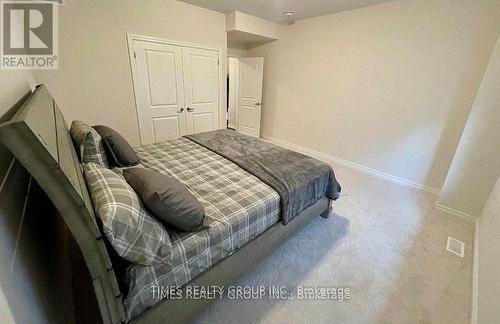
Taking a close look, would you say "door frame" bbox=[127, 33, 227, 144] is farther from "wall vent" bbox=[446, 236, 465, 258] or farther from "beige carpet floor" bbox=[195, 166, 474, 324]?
"wall vent" bbox=[446, 236, 465, 258]

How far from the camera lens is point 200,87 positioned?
3.81 meters

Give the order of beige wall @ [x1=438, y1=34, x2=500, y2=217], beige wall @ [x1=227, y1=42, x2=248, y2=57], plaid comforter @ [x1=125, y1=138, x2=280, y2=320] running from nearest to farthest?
plaid comforter @ [x1=125, y1=138, x2=280, y2=320]
beige wall @ [x1=438, y1=34, x2=500, y2=217]
beige wall @ [x1=227, y1=42, x2=248, y2=57]

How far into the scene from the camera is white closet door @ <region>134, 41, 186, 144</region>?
3124 mm

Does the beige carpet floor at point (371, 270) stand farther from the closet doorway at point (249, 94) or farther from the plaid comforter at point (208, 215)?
the closet doorway at point (249, 94)

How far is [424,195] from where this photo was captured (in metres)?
2.96

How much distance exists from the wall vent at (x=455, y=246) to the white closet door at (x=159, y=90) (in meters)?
3.88

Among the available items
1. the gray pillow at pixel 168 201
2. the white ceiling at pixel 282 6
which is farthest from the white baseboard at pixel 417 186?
the white ceiling at pixel 282 6

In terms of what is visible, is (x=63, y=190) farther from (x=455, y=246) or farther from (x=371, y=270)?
(x=455, y=246)

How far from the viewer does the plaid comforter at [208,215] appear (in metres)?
1.04


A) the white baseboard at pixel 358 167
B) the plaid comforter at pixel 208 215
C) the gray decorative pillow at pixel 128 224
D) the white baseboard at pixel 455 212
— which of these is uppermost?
the gray decorative pillow at pixel 128 224

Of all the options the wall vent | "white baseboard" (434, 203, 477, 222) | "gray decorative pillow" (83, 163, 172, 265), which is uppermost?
"gray decorative pillow" (83, 163, 172, 265)

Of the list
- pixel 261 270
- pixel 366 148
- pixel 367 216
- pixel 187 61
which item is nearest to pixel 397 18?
pixel 366 148

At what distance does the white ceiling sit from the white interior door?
4.10ft

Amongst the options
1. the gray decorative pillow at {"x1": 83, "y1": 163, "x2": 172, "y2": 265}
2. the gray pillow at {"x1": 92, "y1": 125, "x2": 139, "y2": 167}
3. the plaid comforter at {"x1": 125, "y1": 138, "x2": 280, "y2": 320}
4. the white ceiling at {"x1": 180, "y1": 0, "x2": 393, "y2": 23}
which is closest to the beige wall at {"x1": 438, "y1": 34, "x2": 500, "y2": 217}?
the white ceiling at {"x1": 180, "y1": 0, "x2": 393, "y2": 23}
